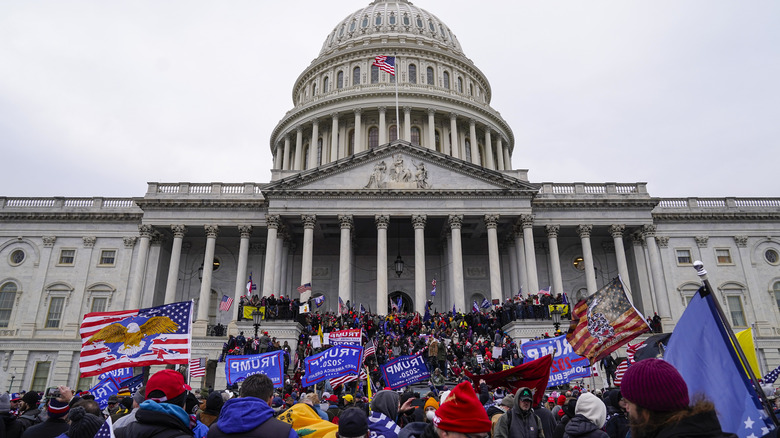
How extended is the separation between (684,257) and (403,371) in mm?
36391

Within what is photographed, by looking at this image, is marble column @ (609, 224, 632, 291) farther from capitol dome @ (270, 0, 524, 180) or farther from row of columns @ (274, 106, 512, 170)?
row of columns @ (274, 106, 512, 170)

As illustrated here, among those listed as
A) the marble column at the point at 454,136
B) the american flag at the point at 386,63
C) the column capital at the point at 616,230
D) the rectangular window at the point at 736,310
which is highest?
the american flag at the point at 386,63

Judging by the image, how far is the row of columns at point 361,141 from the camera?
184 ft

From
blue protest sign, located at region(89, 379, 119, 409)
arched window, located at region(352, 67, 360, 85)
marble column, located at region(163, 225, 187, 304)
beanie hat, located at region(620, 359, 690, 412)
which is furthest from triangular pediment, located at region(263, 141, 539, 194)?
beanie hat, located at region(620, 359, 690, 412)

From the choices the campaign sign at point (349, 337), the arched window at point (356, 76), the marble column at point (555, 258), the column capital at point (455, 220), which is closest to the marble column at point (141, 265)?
the campaign sign at point (349, 337)

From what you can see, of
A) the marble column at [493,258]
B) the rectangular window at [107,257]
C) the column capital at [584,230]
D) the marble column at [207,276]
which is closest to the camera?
the marble column at [493,258]

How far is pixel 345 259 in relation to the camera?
36344 millimetres

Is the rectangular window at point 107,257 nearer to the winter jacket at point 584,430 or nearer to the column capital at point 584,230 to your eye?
the column capital at point 584,230

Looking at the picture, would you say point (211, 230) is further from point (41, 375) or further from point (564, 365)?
point (564, 365)

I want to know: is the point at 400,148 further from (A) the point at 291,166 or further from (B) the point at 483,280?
(A) the point at 291,166

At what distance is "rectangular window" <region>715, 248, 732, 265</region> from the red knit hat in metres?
44.4

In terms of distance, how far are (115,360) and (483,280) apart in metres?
34.4

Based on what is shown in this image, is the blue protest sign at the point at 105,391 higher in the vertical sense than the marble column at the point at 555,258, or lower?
lower

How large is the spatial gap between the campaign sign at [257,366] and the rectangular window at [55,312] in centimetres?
3277
